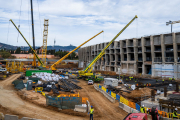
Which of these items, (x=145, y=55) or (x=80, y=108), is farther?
(x=145, y=55)

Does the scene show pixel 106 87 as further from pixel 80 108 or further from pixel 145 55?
pixel 145 55

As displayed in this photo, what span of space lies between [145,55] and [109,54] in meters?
21.4

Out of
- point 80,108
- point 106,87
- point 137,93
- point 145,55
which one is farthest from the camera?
point 145,55

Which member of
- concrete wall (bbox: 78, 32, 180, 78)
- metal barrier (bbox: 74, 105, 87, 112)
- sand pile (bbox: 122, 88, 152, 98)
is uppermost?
concrete wall (bbox: 78, 32, 180, 78)

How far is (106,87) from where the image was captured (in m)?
36.5

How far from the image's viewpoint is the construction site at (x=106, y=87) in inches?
650

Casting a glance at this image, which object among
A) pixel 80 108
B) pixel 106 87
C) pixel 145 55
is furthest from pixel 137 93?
pixel 145 55

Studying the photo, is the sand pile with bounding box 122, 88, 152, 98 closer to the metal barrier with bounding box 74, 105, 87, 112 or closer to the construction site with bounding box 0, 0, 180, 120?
the construction site with bounding box 0, 0, 180, 120

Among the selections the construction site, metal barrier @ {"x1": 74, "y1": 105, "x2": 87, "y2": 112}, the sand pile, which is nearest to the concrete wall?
the construction site

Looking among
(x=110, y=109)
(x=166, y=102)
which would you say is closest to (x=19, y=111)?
(x=110, y=109)

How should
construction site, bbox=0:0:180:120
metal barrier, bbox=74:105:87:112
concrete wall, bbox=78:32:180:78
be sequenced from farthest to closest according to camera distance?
concrete wall, bbox=78:32:180:78 → metal barrier, bbox=74:105:87:112 → construction site, bbox=0:0:180:120

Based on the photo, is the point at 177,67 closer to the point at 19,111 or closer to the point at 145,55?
the point at 145,55

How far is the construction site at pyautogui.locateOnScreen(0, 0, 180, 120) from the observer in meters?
16.5

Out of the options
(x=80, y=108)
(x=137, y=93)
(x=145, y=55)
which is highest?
(x=145, y=55)
